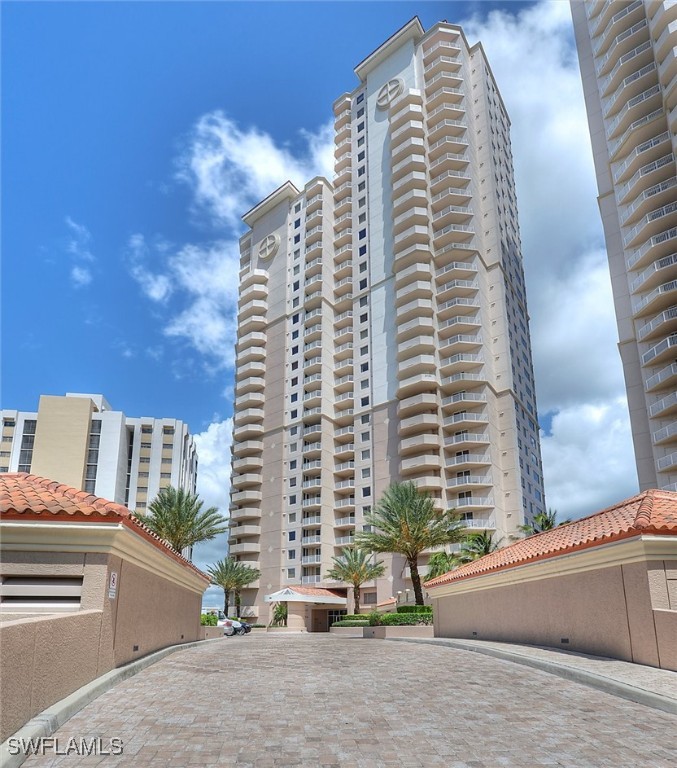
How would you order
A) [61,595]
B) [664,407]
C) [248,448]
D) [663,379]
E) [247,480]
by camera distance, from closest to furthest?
[61,595] → [664,407] → [663,379] → [247,480] → [248,448]

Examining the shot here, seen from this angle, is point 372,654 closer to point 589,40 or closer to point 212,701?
point 212,701

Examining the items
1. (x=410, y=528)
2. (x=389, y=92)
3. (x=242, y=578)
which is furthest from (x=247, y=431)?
(x=389, y=92)

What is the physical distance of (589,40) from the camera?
203 ft

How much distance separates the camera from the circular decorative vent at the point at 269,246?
95.9 m

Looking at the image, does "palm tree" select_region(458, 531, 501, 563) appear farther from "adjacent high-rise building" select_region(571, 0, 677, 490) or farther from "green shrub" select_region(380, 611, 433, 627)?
"green shrub" select_region(380, 611, 433, 627)

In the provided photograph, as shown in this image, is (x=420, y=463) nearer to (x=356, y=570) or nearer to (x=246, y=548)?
(x=356, y=570)

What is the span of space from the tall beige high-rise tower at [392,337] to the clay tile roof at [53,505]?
5335 centimetres

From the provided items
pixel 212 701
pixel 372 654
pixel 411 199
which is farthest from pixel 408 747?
pixel 411 199

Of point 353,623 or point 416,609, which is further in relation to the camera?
point 353,623

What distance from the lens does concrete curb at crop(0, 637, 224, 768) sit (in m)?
6.37

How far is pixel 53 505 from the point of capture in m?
10.9

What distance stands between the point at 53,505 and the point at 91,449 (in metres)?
99.3

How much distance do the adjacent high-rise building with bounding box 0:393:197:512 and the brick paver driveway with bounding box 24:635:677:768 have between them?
95617mm

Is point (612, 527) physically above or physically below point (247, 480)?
below
